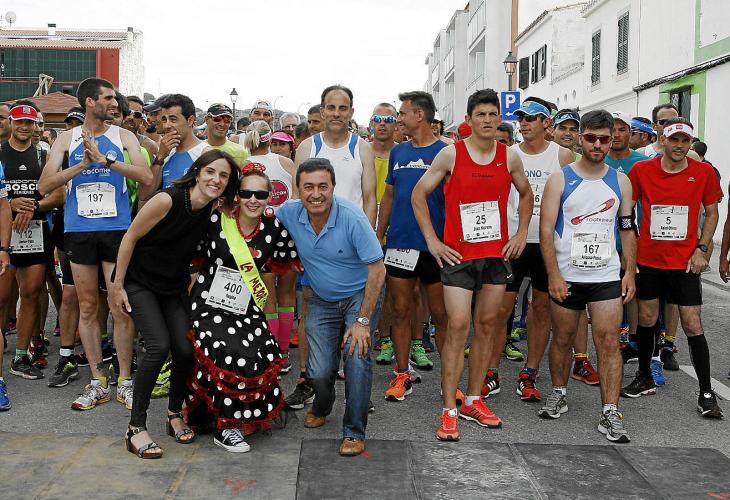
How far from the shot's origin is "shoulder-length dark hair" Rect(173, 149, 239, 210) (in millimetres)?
4787

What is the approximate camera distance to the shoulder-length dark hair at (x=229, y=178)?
4.79 meters

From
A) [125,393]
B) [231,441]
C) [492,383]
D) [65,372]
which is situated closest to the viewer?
[231,441]

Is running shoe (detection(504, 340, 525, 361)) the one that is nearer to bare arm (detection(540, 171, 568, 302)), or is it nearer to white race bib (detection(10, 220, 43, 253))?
bare arm (detection(540, 171, 568, 302))

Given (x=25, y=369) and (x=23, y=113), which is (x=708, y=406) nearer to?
(x=25, y=369)

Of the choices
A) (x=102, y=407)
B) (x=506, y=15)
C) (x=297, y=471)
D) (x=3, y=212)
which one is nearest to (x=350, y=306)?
(x=297, y=471)

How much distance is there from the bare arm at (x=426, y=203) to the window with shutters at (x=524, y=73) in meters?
30.6

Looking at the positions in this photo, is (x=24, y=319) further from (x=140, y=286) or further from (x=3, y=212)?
(x=140, y=286)

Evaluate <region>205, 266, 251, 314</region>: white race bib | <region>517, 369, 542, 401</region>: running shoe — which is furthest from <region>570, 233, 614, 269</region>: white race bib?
<region>205, 266, 251, 314</region>: white race bib

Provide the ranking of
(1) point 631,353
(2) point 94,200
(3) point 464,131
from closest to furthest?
(2) point 94,200
(1) point 631,353
(3) point 464,131

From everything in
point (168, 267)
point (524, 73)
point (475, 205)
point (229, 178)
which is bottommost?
point (168, 267)

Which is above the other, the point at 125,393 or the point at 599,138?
the point at 599,138

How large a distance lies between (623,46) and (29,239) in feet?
66.7

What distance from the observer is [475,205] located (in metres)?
5.11

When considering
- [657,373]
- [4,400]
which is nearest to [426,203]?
[657,373]
